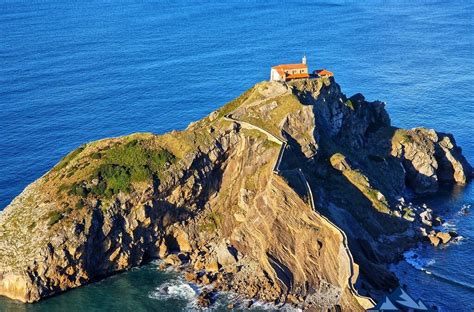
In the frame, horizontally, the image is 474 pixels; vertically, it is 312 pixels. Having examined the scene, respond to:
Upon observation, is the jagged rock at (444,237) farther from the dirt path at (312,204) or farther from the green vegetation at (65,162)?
the green vegetation at (65,162)

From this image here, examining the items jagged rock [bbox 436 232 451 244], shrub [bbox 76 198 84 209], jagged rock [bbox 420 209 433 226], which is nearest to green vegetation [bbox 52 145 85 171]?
shrub [bbox 76 198 84 209]

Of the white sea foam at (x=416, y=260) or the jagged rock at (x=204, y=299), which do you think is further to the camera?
the white sea foam at (x=416, y=260)

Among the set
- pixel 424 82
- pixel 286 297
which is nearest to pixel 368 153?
pixel 286 297

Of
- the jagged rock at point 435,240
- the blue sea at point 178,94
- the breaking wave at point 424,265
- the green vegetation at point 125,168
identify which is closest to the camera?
the breaking wave at point 424,265

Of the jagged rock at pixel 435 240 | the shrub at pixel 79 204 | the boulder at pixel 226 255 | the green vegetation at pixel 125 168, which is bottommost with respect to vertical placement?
the jagged rock at pixel 435 240

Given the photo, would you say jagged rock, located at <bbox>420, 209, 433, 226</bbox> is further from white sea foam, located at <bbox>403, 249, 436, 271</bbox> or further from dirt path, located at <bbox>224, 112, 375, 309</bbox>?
dirt path, located at <bbox>224, 112, 375, 309</bbox>

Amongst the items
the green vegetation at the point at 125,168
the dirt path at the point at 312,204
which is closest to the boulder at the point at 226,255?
the dirt path at the point at 312,204
